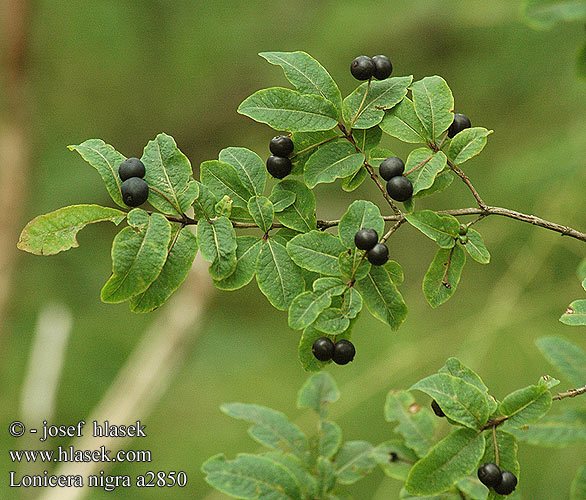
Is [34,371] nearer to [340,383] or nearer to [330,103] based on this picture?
[340,383]

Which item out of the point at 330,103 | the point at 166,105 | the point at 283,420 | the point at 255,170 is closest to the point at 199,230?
Answer: the point at 255,170

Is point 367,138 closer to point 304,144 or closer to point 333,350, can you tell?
point 304,144

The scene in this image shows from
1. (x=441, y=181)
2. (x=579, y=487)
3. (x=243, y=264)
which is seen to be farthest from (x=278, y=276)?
(x=579, y=487)

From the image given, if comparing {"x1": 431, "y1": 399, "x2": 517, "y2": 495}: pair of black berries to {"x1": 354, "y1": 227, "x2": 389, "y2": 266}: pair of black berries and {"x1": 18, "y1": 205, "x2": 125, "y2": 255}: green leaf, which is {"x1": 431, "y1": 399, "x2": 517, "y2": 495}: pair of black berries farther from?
{"x1": 18, "y1": 205, "x2": 125, "y2": 255}: green leaf

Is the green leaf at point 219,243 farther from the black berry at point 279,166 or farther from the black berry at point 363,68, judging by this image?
the black berry at point 363,68

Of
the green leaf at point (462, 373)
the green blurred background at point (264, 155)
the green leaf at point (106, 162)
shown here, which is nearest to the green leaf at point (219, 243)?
the green leaf at point (106, 162)
